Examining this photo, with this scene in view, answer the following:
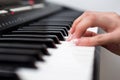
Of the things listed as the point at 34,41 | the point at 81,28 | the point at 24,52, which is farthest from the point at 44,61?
the point at 81,28

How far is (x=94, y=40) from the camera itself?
0.62 metres

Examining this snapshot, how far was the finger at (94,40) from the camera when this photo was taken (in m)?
0.61

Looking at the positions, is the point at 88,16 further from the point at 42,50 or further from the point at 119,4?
the point at 119,4

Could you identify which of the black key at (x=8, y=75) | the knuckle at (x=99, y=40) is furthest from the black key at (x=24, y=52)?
the knuckle at (x=99, y=40)

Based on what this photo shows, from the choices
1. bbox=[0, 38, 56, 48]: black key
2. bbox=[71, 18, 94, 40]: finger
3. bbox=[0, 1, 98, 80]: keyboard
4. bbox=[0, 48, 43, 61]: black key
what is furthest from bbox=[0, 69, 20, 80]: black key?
bbox=[71, 18, 94, 40]: finger

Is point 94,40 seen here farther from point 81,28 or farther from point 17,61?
point 17,61

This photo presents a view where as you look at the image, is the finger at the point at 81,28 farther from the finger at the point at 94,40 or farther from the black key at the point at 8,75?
the black key at the point at 8,75

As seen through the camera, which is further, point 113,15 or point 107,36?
point 113,15

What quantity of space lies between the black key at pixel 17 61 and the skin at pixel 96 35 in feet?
0.73

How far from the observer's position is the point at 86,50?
57 cm

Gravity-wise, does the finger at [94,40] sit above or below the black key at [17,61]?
above

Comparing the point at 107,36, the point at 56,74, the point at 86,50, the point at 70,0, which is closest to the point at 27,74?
the point at 56,74

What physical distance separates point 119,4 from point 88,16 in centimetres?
151

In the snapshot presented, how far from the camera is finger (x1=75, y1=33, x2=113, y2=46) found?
611 millimetres
